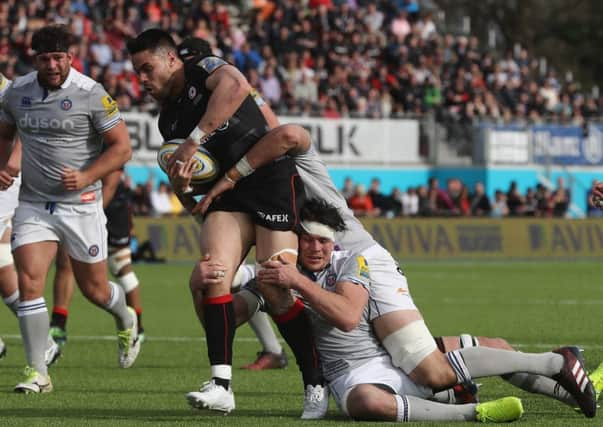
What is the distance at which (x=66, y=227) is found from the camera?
9.56 m

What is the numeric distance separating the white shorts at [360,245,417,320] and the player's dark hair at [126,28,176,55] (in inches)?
65.8

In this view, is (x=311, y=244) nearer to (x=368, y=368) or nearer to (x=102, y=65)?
(x=368, y=368)

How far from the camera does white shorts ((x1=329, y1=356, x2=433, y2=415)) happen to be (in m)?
7.42

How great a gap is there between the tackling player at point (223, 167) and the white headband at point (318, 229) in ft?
1.34

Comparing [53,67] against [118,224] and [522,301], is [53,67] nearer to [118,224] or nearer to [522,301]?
[118,224]

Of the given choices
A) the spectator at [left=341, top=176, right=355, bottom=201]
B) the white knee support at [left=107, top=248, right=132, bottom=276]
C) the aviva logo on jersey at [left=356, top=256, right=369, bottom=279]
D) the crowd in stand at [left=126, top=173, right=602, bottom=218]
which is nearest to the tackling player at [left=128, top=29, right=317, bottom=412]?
the aviva logo on jersey at [left=356, top=256, right=369, bottom=279]

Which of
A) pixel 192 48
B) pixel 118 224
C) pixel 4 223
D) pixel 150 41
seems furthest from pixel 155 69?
pixel 118 224

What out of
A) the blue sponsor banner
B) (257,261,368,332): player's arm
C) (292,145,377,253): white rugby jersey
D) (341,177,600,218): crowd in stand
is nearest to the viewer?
(257,261,368,332): player's arm

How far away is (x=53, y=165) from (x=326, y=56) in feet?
86.8

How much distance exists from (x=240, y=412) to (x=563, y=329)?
654 centimetres

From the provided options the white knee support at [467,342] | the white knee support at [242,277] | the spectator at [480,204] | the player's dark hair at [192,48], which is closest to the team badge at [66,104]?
the player's dark hair at [192,48]

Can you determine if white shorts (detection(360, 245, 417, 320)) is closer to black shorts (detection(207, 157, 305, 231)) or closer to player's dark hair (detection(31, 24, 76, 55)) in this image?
black shorts (detection(207, 157, 305, 231))

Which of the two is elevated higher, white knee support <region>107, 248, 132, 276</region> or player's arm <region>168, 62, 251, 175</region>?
player's arm <region>168, 62, 251, 175</region>

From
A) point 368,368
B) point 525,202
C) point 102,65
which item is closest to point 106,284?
point 368,368
